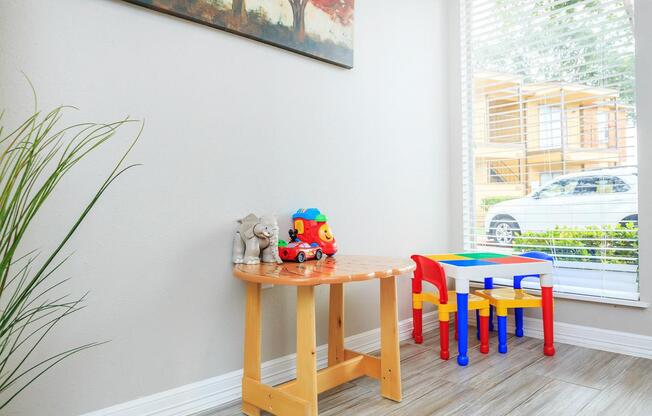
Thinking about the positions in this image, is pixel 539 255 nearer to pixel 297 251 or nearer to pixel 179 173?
pixel 297 251

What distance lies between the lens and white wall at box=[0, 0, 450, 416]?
4.56ft

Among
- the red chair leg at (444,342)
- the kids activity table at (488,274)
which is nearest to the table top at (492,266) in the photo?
the kids activity table at (488,274)

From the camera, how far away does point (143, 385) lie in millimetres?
1535

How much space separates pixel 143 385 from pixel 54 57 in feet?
3.61

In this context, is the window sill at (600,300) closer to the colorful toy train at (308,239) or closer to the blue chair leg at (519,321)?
the blue chair leg at (519,321)

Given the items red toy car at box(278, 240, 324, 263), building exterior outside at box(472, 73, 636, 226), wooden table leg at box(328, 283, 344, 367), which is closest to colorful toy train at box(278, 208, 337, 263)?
red toy car at box(278, 240, 324, 263)

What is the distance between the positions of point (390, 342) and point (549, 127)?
164cm

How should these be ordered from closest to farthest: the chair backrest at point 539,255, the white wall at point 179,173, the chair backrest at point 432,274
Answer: the white wall at point 179,173 → the chair backrest at point 432,274 → the chair backrest at point 539,255

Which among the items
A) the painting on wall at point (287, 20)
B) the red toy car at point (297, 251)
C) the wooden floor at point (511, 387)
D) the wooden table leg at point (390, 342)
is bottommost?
the wooden floor at point (511, 387)

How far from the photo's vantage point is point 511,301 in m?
2.26

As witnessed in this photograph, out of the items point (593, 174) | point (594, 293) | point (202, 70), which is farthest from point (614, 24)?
point (202, 70)

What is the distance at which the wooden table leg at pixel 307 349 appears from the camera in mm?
1447

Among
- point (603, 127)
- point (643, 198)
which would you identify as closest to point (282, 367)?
point (643, 198)

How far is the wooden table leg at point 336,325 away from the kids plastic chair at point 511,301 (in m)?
0.85
